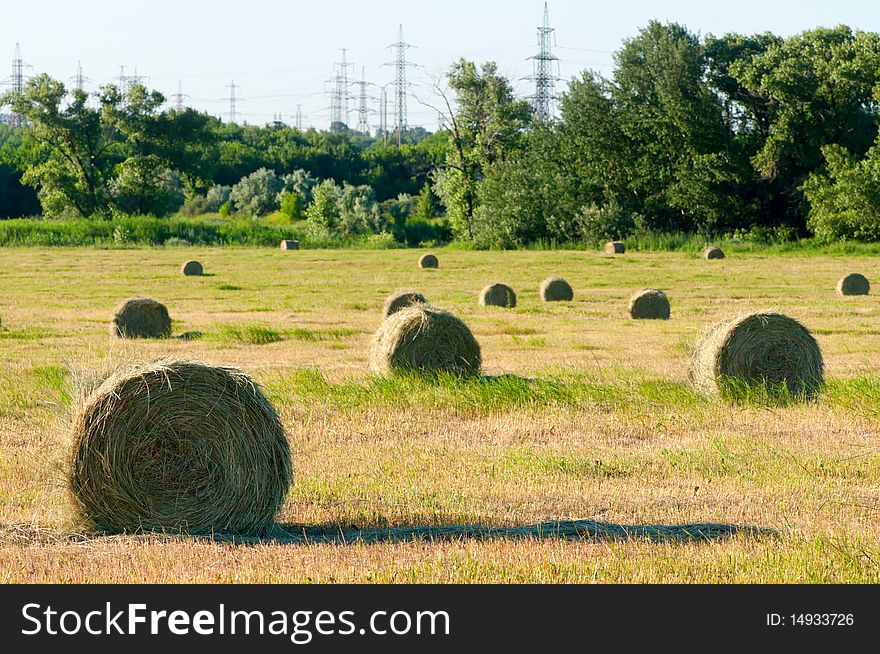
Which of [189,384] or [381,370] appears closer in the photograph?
[189,384]

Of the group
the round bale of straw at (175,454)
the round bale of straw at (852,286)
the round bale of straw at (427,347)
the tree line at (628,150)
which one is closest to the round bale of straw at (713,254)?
the tree line at (628,150)

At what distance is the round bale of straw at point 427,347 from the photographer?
1480cm

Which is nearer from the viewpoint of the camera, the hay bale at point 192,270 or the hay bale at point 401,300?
the hay bale at point 401,300

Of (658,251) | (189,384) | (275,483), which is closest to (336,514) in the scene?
(275,483)

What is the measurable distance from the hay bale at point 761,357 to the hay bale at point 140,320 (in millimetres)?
10597

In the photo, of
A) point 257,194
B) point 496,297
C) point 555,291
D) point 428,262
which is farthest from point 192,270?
point 257,194

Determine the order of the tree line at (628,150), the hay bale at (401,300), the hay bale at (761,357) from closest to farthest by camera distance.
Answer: the hay bale at (761,357), the hay bale at (401,300), the tree line at (628,150)

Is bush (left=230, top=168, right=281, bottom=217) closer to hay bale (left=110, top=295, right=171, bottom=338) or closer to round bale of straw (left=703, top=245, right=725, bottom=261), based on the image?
round bale of straw (left=703, top=245, right=725, bottom=261)

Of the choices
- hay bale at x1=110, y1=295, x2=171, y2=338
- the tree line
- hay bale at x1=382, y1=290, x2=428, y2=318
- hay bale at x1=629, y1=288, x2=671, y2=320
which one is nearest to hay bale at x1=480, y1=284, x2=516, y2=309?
hay bale at x1=629, y1=288, x2=671, y2=320

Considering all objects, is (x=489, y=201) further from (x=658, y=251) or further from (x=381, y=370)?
(x=381, y=370)

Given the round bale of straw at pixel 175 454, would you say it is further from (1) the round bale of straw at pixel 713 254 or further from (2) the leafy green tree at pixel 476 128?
(2) the leafy green tree at pixel 476 128

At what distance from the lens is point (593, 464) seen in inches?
388

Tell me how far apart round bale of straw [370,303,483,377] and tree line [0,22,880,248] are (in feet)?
118

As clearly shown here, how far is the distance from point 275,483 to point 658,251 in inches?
1772
